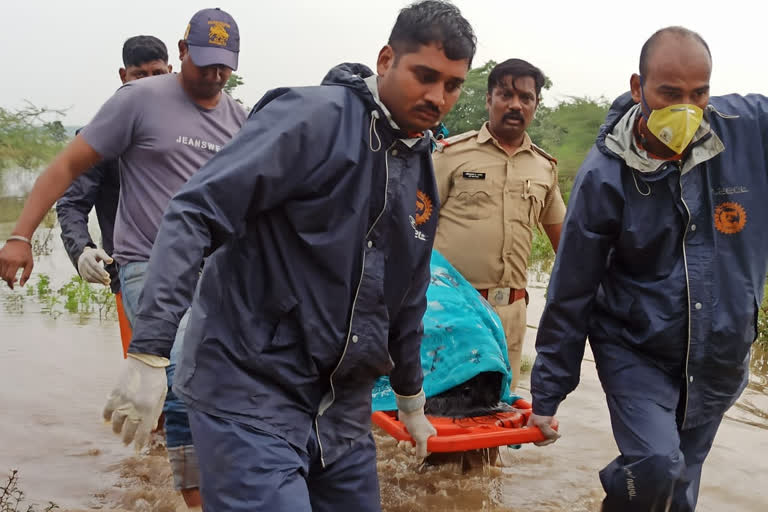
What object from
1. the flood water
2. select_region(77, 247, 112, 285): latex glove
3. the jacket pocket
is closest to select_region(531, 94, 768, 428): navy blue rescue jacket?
the jacket pocket

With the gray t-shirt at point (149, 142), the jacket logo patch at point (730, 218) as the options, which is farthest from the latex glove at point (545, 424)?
the gray t-shirt at point (149, 142)

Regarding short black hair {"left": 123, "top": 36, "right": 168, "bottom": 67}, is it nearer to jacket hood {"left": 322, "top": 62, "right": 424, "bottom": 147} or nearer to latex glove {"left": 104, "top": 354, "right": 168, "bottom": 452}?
jacket hood {"left": 322, "top": 62, "right": 424, "bottom": 147}

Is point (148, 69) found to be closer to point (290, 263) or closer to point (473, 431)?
point (473, 431)

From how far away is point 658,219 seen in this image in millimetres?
2947

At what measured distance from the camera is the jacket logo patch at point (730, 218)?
2932 millimetres

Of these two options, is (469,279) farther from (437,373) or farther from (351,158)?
(351,158)

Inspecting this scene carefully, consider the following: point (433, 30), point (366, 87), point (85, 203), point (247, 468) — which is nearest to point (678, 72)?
point (433, 30)

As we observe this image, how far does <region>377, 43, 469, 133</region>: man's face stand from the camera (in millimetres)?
2334

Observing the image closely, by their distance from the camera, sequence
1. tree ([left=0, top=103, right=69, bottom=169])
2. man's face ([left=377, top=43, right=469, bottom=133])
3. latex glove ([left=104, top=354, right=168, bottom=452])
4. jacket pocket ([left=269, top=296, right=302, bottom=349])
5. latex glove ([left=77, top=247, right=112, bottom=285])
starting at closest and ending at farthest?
1. latex glove ([left=104, top=354, right=168, bottom=452])
2. jacket pocket ([left=269, top=296, right=302, bottom=349])
3. man's face ([left=377, top=43, right=469, bottom=133])
4. latex glove ([left=77, top=247, right=112, bottom=285])
5. tree ([left=0, top=103, right=69, bottom=169])

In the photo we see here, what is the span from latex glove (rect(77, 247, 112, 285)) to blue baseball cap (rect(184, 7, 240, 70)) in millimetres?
1023

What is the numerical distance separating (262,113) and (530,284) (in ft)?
28.7

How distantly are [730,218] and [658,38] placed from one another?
62 cm

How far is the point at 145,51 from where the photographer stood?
4.87 metres

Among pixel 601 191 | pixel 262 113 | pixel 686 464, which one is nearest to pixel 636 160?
pixel 601 191
